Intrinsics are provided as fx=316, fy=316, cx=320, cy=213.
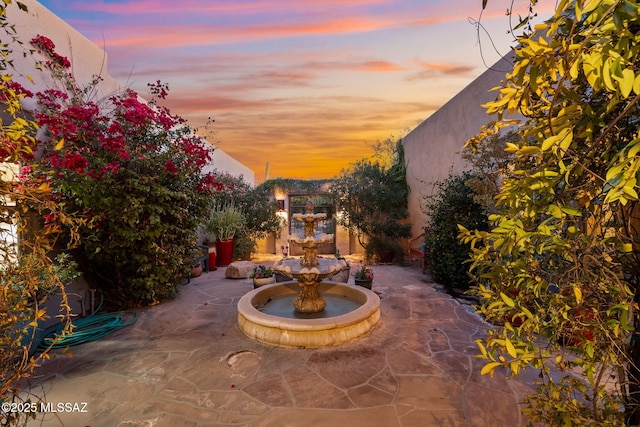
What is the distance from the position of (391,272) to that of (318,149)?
8.73m

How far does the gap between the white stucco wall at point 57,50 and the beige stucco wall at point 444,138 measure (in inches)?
281

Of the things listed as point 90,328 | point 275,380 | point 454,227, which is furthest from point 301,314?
point 454,227

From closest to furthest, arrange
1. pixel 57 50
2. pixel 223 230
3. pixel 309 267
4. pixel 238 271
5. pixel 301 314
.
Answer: pixel 309 267
pixel 301 314
pixel 57 50
pixel 238 271
pixel 223 230

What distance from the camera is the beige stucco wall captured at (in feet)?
21.5

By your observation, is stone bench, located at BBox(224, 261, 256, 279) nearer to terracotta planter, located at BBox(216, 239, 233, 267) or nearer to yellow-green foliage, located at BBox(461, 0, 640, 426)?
terracotta planter, located at BBox(216, 239, 233, 267)

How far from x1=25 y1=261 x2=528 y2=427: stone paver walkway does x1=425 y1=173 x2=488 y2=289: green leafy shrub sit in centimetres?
174

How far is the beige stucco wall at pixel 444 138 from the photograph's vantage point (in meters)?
6.55

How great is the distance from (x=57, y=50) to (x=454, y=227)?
319 inches

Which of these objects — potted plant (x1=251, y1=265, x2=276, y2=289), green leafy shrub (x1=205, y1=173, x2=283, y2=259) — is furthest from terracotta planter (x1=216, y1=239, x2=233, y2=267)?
potted plant (x1=251, y1=265, x2=276, y2=289)

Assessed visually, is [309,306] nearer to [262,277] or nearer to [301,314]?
[301,314]

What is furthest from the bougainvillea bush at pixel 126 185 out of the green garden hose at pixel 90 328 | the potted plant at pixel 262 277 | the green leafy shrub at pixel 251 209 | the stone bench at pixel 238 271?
the green leafy shrub at pixel 251 209

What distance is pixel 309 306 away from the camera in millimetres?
5199

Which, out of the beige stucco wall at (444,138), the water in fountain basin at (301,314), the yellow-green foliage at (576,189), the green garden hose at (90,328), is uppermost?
the beige stucco wall at (444,138)

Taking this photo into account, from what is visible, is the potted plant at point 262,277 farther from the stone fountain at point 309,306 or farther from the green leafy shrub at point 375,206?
the green leafy shrub at point 375,206
